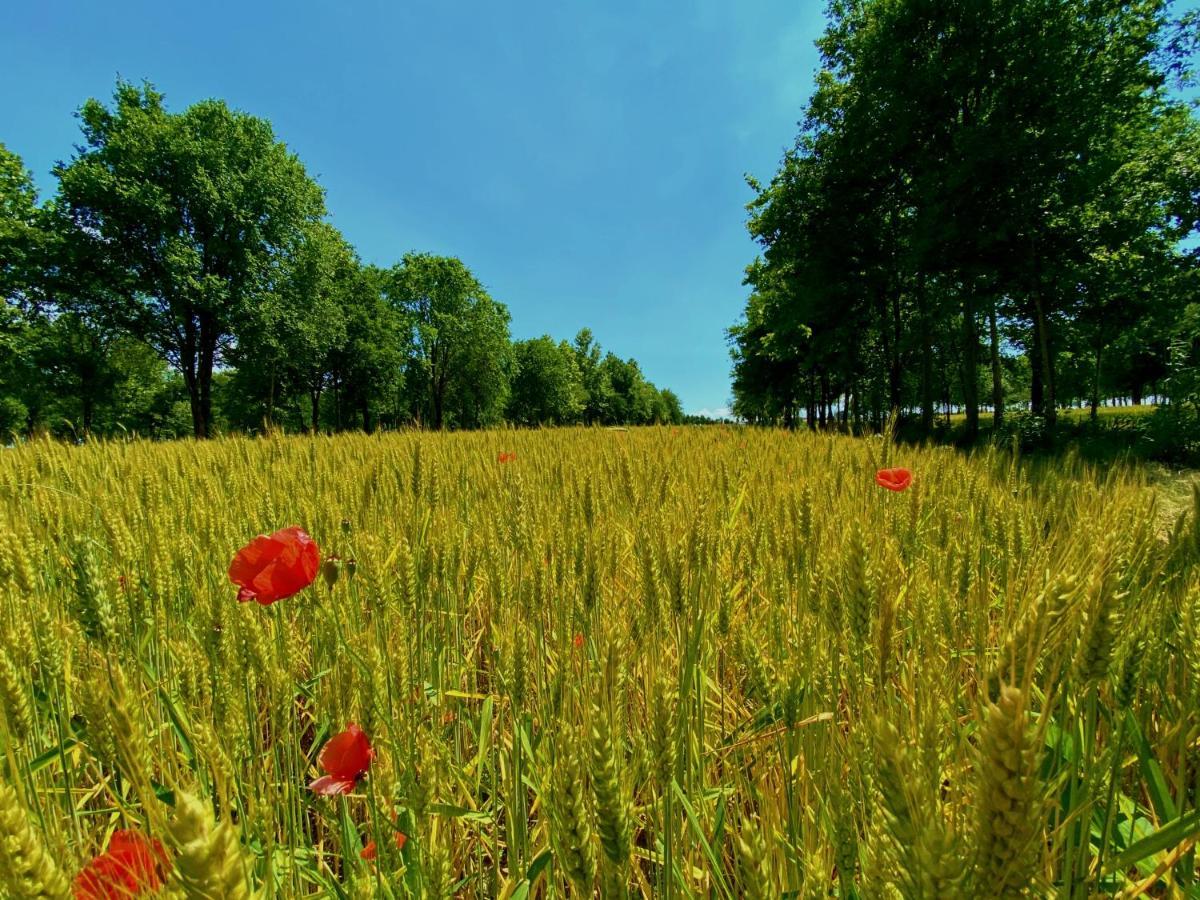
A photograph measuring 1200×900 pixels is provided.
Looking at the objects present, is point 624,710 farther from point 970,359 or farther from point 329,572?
point 970,359

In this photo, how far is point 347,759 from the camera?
70 centimetres

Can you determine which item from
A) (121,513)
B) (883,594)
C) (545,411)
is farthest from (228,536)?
(545,411)

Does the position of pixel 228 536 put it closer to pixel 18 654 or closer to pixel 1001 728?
pixel 18 654

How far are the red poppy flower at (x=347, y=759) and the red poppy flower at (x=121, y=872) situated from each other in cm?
18

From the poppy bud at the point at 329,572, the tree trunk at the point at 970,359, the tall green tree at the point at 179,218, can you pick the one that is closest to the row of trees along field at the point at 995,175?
the tree trunk at the point at 970,359

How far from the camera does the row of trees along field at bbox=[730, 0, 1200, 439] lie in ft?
26.8

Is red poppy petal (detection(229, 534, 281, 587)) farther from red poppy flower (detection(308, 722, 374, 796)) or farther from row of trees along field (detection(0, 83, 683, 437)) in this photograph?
row of trees along field (detection(0, 83, 683, 437))

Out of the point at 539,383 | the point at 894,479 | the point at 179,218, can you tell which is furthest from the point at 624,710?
the point at 539,383

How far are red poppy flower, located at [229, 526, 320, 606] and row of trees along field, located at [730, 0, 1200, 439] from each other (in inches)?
305

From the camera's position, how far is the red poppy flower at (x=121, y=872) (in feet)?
1.86

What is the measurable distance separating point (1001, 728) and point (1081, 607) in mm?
631

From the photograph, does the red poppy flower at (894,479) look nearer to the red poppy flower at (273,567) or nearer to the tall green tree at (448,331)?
the red poppy flower at (273,567)

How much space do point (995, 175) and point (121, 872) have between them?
41.5 feet

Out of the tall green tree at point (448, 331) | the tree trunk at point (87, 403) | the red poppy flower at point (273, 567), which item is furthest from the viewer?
the tall green tree at point (448, 331)
